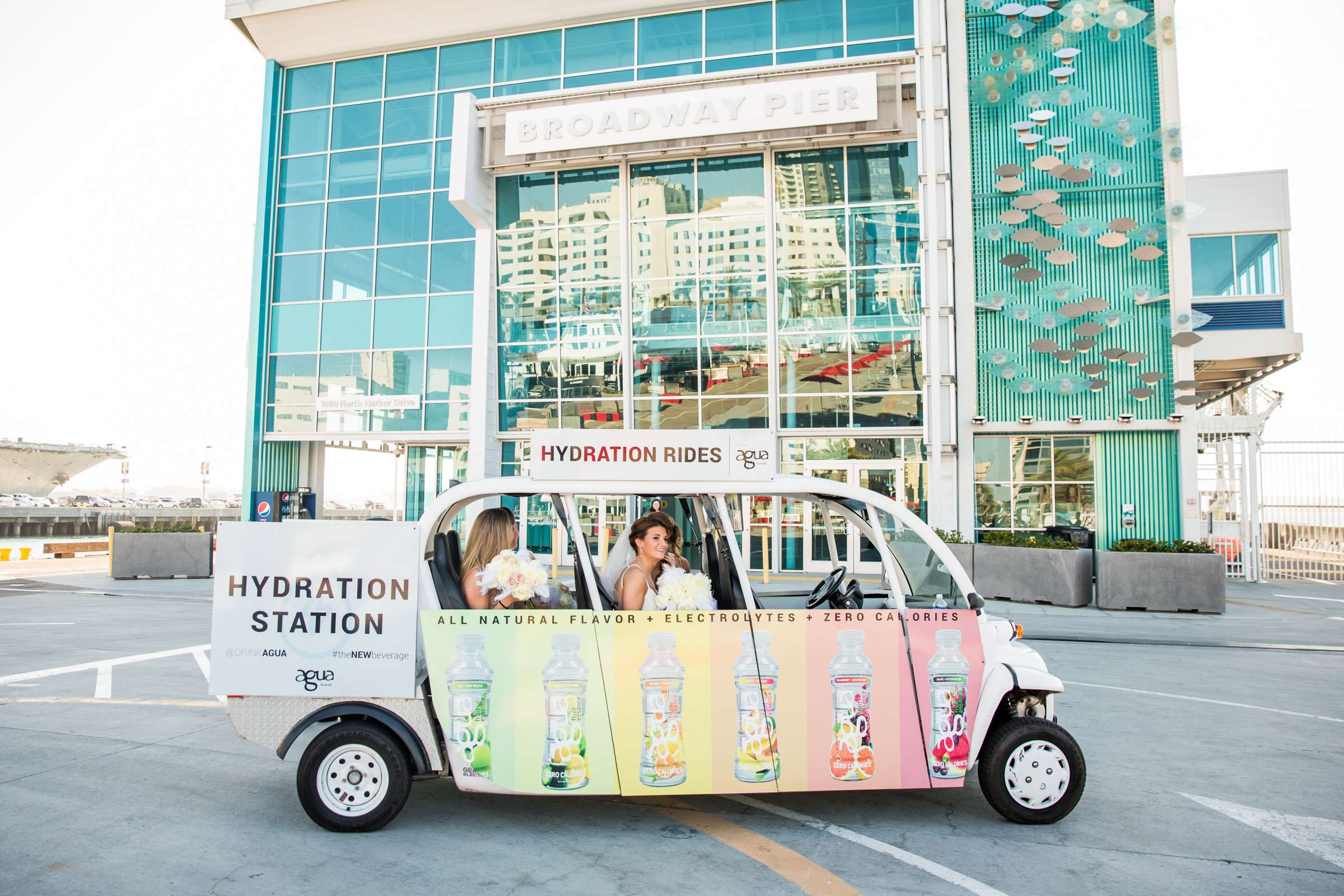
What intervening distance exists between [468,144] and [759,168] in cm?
647

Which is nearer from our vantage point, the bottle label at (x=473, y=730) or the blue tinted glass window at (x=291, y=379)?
the bottle label at (x=473, y=730)

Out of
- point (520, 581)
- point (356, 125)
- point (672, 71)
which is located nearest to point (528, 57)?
point (672, 71)

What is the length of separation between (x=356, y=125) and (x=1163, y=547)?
21.5 m

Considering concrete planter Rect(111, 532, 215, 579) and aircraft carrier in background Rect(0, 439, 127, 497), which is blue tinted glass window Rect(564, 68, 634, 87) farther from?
aircraft carrier in background Rect(0, 439, 127, 497)

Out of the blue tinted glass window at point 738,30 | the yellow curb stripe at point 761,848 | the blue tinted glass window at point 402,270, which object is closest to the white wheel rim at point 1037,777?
the yellow curb stripe at point 761,848

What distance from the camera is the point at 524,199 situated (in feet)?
66.7

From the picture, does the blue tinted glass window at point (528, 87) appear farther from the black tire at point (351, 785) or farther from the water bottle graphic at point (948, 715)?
the water bottle graphic at point (948, 715)

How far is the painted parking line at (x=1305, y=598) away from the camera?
16.6m

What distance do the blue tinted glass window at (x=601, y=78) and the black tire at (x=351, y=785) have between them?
19187 mm

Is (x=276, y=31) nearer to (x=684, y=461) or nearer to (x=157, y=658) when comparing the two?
(x=157, y=658)

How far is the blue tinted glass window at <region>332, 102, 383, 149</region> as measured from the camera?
2292 centimetres

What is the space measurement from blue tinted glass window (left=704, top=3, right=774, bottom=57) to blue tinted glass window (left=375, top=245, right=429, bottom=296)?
8.77 metres

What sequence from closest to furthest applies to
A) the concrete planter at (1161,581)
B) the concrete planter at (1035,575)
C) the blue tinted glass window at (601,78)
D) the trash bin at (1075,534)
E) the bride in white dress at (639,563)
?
the bride in white dress at (639,563)
the concrete planter at (1161,581)
the concrete planter at (1035,575)
the trash bin at (1075,534)
the blue tinted glass window at (601,78)

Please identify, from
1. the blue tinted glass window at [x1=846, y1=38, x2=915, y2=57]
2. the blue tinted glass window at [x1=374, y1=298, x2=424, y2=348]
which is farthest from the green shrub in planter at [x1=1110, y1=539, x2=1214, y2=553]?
the blue tinted glass window at [x1=374, y1=298, x2=424, y2=348]
